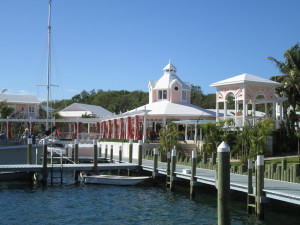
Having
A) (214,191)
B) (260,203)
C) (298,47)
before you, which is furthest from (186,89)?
(260,203)

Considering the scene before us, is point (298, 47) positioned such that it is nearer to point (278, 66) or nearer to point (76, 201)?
point (278, 66)

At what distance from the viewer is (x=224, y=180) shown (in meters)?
10.4

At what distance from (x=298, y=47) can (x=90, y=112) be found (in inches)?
1710

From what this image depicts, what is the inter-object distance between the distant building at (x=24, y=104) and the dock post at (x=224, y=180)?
59.8m

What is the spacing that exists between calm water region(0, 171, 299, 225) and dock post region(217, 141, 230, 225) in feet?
20.9

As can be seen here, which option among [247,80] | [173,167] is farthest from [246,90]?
[173,167]

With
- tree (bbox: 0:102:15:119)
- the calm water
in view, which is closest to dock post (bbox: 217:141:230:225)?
the calm water

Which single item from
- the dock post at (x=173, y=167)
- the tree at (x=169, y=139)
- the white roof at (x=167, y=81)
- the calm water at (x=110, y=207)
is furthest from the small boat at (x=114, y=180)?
the white roof at (x=167, y=81)

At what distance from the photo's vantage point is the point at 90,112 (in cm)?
7200

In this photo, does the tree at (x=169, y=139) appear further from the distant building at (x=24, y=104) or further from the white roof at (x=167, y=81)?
the distant building at (x=24, y=104)

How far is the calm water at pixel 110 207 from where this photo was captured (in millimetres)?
17016

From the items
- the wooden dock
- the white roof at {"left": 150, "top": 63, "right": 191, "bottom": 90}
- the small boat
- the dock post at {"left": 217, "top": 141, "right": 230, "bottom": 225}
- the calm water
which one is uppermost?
the white roof at {"left": 150, "top": 63, "right": 191, "bottom": 90}

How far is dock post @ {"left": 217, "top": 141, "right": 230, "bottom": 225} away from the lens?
404 inches

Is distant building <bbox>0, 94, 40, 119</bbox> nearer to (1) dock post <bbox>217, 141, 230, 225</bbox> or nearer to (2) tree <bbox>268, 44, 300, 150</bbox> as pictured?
(2) tree <bbox>268, 44, 300, 150</bbox>
